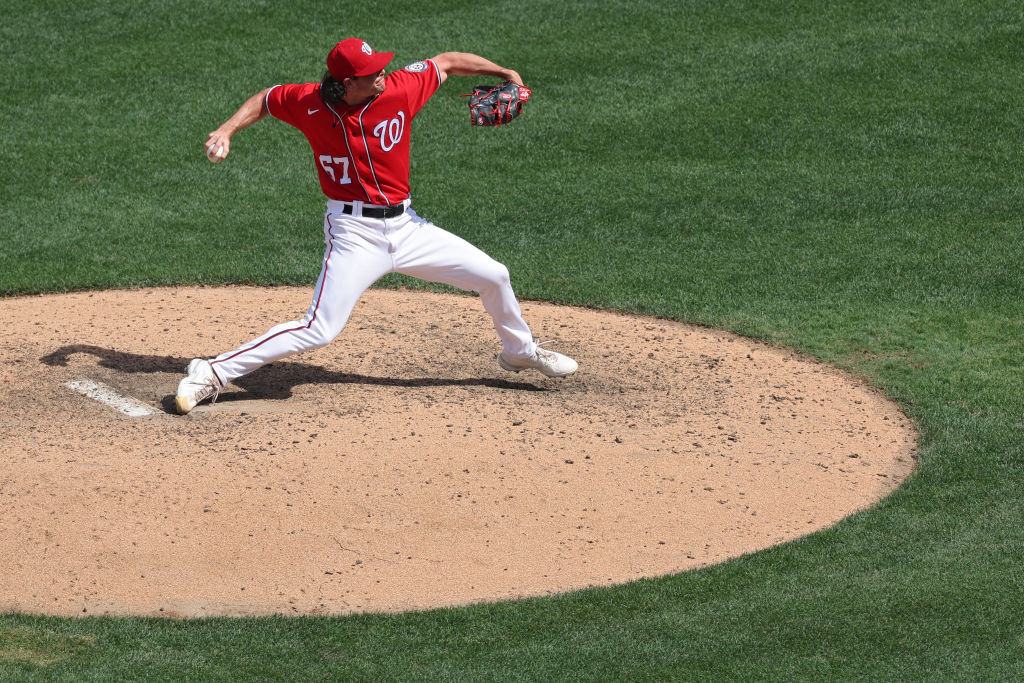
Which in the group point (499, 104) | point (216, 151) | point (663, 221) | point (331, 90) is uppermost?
point (331, 90)

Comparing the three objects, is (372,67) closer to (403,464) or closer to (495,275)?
(495,275)

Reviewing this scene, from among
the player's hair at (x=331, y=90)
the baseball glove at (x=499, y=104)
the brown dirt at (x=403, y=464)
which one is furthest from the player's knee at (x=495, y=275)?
the player's hair at (x=331, y=90)

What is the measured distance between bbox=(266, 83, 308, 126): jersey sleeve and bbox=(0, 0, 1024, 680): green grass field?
105 inches

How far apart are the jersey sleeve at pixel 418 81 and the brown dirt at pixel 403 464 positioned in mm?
1513

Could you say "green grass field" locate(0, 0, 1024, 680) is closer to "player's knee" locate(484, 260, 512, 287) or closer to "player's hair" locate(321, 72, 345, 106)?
"player's knee" locate(484, 260, 512, 287)

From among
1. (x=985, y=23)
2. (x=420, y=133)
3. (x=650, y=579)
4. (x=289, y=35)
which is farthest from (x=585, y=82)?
(x=650, y=579)

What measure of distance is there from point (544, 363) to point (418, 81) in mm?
1630

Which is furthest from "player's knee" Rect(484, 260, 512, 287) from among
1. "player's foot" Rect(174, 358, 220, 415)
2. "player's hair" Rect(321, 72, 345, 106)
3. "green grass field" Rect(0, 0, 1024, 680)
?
"green grass field" Rect(0, 0, 1024, 680)

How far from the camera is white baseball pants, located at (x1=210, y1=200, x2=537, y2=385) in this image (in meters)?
6.54

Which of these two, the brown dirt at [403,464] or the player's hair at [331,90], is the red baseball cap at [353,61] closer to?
the player's hair at [331,90]

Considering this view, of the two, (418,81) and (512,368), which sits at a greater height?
(418,81)

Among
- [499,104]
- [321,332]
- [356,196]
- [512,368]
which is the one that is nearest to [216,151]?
[356,196]

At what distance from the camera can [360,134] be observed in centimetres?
640

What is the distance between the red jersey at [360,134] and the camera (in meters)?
6.38
